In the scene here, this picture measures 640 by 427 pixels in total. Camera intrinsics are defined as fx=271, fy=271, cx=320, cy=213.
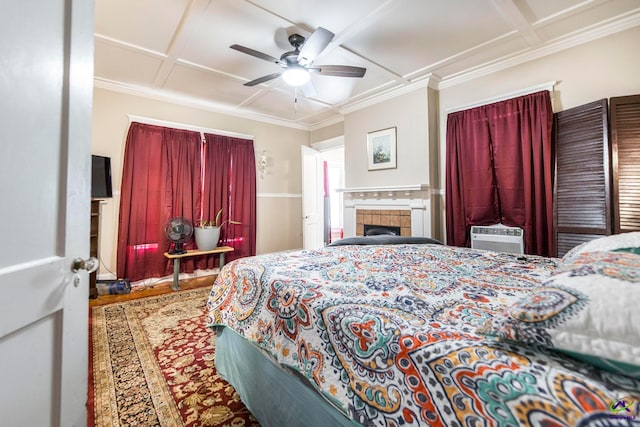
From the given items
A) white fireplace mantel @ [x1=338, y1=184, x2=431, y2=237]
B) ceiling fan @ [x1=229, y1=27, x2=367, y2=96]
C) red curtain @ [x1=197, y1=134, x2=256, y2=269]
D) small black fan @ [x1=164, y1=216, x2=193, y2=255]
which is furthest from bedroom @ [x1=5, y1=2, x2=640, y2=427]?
small black fan @ [x1=164, y1=216, x2=193, y2=255]

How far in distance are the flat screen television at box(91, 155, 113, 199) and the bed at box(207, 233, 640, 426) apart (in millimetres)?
2860

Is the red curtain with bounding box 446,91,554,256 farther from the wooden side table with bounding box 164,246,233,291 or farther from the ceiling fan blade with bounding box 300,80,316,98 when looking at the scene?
the wooden side table with bounding box 164,246,233,291

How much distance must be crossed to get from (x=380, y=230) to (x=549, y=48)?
2.68 meters

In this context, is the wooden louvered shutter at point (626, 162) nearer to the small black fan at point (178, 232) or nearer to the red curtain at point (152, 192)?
the small black fan at point (178, 232)

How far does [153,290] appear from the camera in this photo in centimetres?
342

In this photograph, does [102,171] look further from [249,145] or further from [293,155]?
[293,155]

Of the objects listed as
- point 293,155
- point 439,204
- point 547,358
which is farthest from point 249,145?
point 547,358

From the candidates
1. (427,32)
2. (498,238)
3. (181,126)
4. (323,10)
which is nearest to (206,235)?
(181,126)

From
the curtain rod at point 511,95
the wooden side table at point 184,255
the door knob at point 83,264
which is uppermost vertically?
the curtain rod at point 511,95

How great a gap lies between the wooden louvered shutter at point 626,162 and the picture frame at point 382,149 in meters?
2.11

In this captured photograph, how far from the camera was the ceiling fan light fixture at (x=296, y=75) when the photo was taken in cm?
253

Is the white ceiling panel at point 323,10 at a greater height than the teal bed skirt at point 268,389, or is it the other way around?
the white ceiling panel at point 323,10

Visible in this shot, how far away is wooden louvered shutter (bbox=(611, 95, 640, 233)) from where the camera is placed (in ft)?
6.94

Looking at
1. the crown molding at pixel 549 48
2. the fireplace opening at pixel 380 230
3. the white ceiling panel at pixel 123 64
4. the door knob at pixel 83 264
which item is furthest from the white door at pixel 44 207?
the crown molding at pixel 549 48
